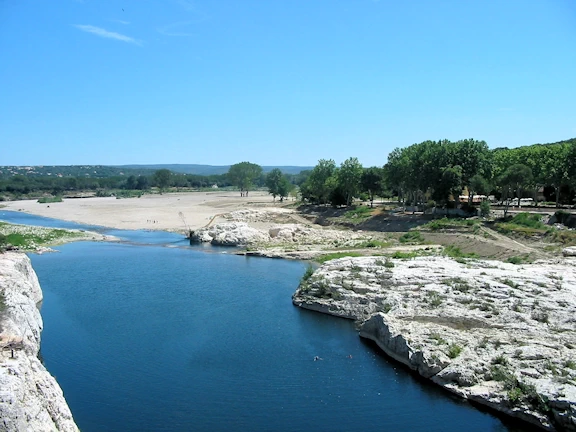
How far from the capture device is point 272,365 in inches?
1145

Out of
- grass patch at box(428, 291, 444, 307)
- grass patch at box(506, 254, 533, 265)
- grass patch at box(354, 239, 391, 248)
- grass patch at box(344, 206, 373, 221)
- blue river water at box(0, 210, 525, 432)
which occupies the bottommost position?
blue river water at box(0, 210, 525, 432)

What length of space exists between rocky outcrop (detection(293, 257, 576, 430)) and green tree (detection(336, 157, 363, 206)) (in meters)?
50.4

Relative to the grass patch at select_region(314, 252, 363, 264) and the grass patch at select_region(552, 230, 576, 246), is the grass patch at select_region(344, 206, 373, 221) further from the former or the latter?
the grass patch at select_region(552, 230, 576, 246)

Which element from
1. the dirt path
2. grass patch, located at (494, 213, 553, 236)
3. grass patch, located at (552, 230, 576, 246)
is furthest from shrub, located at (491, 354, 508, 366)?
grass patch, located at (494, 213, 553, 236)

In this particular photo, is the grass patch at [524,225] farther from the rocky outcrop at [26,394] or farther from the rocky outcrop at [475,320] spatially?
the rocky outcrop at [26,394]

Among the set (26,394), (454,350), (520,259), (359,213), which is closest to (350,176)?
(359,213)

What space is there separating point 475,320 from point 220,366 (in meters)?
15.1

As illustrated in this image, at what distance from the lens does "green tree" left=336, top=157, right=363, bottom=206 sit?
94.9m

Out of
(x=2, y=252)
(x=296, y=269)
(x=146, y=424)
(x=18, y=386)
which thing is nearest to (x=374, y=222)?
(x=296, y=269)

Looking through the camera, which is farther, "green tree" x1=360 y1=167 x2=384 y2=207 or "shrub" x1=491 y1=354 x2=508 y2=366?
"green tree" x1=360 y1=167 x2=384 y2=207

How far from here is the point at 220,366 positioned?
94.6 ft

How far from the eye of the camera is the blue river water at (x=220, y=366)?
23.6 m

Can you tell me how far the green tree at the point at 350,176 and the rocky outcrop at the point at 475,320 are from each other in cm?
5036

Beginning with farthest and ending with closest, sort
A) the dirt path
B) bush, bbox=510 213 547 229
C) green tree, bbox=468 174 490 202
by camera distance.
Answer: green tree, bbox=468 174 490 202, bush, bbox=510 213 547 229, the dirt path
